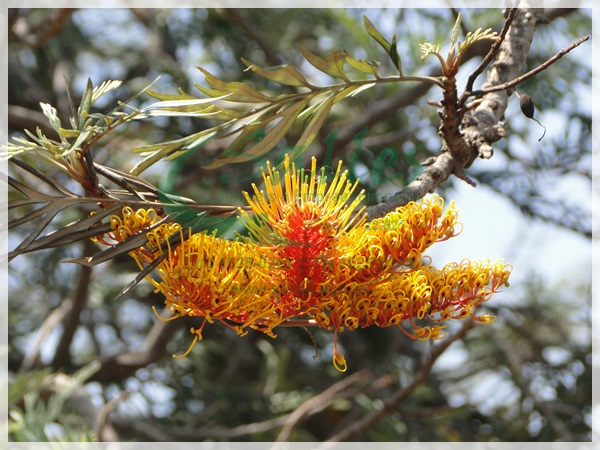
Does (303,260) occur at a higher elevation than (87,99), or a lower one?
lower

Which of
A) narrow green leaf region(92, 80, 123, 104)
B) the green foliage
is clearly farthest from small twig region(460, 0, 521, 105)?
the green foliage

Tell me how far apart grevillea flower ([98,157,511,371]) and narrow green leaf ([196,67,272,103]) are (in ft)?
0.37

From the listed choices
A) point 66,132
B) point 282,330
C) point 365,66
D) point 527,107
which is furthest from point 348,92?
point 282,330

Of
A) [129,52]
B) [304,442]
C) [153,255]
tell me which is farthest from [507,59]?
[129,52]

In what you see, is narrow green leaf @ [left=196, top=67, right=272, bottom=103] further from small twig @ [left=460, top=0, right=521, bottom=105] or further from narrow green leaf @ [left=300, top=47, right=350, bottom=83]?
small twig @ [left=460, top=0, right=521, bottom=105]

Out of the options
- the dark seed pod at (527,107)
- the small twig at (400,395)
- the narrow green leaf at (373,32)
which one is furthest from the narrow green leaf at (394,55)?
the small twig at (400,395)

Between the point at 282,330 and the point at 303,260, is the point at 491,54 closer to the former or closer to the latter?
the point at 303,260

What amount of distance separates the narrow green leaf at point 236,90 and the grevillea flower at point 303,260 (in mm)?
112

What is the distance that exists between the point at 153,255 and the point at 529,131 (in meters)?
1.40

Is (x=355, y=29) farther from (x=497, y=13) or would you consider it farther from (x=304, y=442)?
(x=304, y=442)

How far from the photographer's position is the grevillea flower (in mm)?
567

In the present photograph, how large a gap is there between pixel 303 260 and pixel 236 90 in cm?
18

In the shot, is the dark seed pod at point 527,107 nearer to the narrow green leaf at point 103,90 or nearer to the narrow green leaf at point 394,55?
the narrow green leaf at point 394,55

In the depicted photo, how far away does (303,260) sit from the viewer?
568 mm
